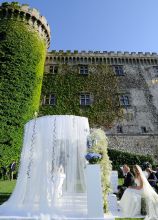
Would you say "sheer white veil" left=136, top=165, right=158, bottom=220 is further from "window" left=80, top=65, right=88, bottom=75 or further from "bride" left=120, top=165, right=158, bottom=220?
"window" left=80, top=65, right=88, bottom=75

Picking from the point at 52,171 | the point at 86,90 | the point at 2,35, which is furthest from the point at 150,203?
the point at 2,35

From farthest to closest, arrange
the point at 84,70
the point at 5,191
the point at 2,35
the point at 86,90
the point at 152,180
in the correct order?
the point at 84,70
the point at 86,90
the point at 2,35
the point at 5,191
the point at 152,180

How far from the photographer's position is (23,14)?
27.1 metres

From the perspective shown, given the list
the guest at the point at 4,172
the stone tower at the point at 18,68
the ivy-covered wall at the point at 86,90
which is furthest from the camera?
the ivy-covered wall at the point at 86,90

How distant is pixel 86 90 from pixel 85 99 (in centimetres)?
128

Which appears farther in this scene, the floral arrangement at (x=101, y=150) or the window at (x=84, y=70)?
the window at (x=84, y=70)

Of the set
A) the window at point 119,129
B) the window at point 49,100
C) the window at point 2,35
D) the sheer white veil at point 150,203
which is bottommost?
the sheer white veil at point 150,203

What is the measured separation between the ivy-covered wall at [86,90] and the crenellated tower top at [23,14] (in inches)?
203

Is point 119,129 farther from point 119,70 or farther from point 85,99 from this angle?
point 119,70

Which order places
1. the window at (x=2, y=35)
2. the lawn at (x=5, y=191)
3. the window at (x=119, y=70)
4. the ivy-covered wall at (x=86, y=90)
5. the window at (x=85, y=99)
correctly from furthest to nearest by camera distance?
the window at (x=119, y=70) → the window at (x=85, y=99) → the ivy-covered wall at (x=86, y=90) → the window at (x=2, y=35) → the lawn at (x=5, y=191)

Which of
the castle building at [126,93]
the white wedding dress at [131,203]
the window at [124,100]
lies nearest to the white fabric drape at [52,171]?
the white wedding dress at [131,203]

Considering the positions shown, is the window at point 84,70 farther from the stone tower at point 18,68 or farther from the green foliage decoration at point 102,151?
the green foliage decoration at point 102,151

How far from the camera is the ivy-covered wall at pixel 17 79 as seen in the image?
66.0ft

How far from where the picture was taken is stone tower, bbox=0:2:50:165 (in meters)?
20.4
